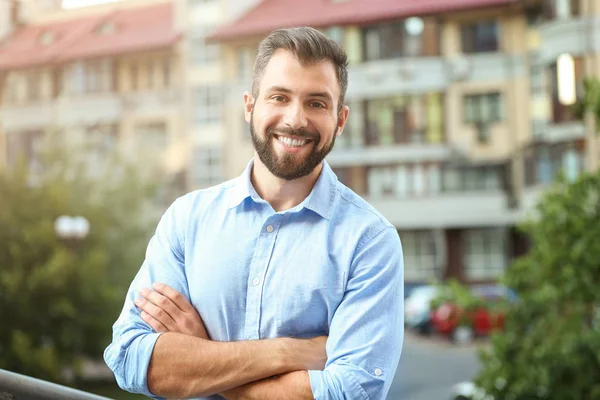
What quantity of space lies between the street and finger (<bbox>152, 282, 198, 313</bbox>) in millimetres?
12376

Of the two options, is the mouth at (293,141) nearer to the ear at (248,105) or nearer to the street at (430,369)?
the ear at (248,105)

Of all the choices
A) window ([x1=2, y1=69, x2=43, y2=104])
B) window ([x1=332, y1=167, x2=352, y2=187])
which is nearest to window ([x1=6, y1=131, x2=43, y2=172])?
window ([x1=2, y1=69, x2=43, y2=104])

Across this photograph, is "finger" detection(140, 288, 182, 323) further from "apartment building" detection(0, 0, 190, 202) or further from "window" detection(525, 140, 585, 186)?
"apartment building" detection(0, 0, 190, 202)

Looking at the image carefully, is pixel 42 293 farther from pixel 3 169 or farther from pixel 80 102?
pixel 80 102

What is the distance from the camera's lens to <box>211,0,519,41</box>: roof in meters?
22.0

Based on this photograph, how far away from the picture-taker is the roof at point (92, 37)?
2548cm

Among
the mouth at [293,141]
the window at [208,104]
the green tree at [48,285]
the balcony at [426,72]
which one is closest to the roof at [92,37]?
the window at [208,104]

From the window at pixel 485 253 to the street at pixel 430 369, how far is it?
2.13 m

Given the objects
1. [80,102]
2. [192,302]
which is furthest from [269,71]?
[80,102]

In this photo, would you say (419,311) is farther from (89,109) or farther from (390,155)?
(89,109)

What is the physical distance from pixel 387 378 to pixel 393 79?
2125 cm

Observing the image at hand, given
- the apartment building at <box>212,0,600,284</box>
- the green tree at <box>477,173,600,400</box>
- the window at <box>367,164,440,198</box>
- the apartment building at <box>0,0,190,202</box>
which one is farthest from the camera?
the apartment building at <box>0,0,190,202</box>

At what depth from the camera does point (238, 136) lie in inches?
944

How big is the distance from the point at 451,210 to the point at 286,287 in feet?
67.9
